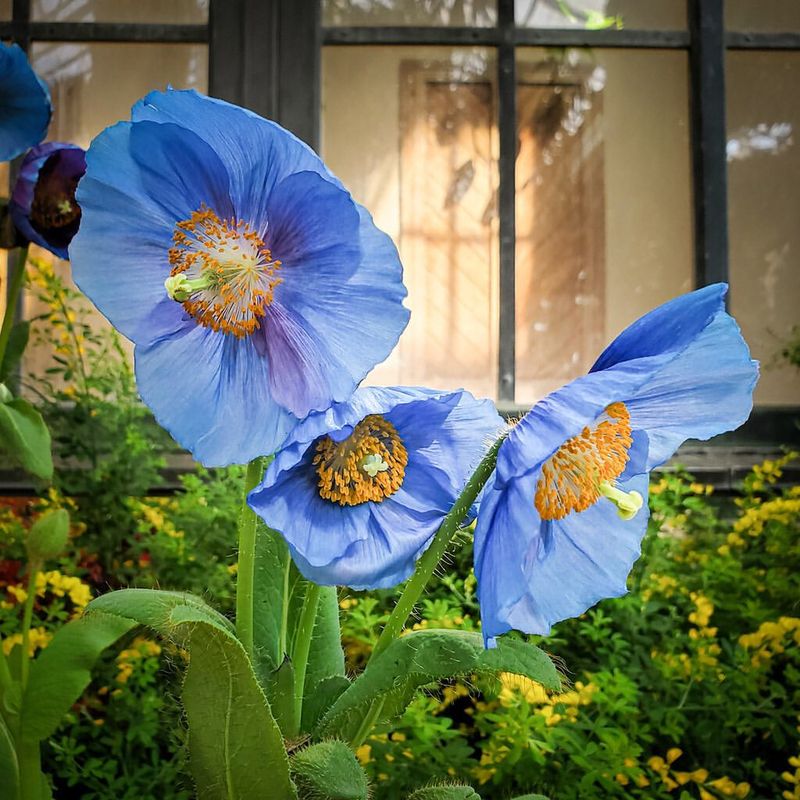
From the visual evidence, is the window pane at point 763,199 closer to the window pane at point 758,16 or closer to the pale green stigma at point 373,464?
the window pane at point 758,16

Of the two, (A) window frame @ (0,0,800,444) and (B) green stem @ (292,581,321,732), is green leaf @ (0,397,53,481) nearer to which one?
(B) green stem @ (292,581,321,732)

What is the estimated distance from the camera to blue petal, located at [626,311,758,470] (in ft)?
1.10

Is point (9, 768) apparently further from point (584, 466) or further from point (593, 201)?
Result: point (593, 201)

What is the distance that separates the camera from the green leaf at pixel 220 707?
0.35 m

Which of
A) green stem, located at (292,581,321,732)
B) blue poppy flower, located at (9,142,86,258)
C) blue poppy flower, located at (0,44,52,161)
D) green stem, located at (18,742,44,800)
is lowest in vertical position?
green stem, located at (18,742,44,800)

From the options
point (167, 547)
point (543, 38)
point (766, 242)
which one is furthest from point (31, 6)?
point (766, 242)

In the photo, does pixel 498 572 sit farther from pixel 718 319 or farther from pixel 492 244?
pixel 492 244

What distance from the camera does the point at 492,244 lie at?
1.62 metres

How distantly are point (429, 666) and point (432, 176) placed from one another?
1.37 m

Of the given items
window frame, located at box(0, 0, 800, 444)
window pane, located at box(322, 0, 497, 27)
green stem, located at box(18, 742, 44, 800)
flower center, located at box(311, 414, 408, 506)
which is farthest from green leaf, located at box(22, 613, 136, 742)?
window pane, located at box(322, 0, 497, 27)

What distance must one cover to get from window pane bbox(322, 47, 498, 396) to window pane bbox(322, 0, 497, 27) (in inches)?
2.1

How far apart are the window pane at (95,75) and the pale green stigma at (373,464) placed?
1380 mm

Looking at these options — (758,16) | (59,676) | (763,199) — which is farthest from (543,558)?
(758,16)

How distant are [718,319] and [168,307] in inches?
8.8
